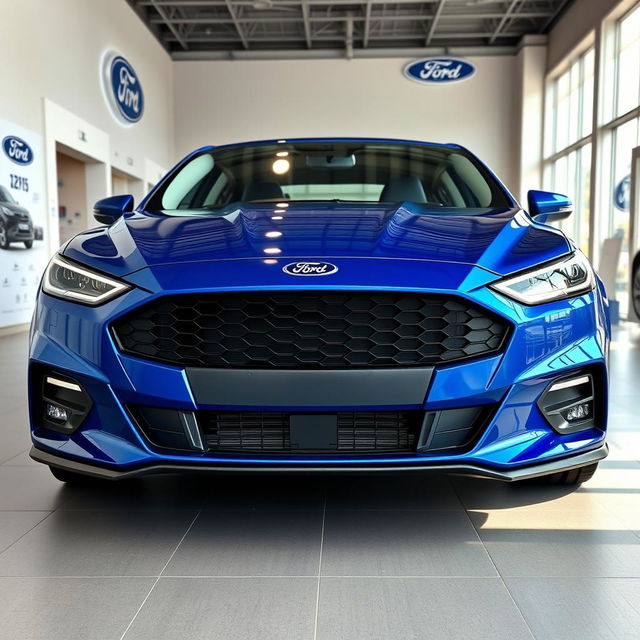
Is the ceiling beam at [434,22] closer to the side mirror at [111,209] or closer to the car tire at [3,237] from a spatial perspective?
the car tire at [3,237]

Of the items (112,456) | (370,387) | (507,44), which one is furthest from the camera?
(507,44)

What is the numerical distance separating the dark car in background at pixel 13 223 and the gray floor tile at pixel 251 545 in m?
6.15

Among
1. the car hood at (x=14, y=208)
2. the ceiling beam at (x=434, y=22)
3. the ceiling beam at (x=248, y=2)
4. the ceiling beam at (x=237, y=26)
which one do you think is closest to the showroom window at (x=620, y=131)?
the ceiling beam at (x=434, y=22)

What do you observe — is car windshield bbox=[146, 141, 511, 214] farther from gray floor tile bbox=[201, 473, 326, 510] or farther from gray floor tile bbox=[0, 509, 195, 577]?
gray floor tile bbox=[0, 509, 195, 577]

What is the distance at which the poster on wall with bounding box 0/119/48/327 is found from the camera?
23.2 ft

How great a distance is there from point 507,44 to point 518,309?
567 inches

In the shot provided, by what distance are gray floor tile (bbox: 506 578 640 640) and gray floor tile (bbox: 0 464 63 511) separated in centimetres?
130

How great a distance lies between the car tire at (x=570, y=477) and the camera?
1960mm

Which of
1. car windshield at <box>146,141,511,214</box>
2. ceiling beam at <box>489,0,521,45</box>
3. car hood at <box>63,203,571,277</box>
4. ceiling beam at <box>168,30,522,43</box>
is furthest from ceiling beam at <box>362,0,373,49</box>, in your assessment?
car hood at <box>63,203,571,277</box>

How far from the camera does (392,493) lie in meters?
1.99

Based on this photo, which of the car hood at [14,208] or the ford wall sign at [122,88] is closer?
the car hood at [14,208]

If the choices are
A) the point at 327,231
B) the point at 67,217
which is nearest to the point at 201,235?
the point at 327,231

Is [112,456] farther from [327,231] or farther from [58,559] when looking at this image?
[327,231]

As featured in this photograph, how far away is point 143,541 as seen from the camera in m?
1.67
